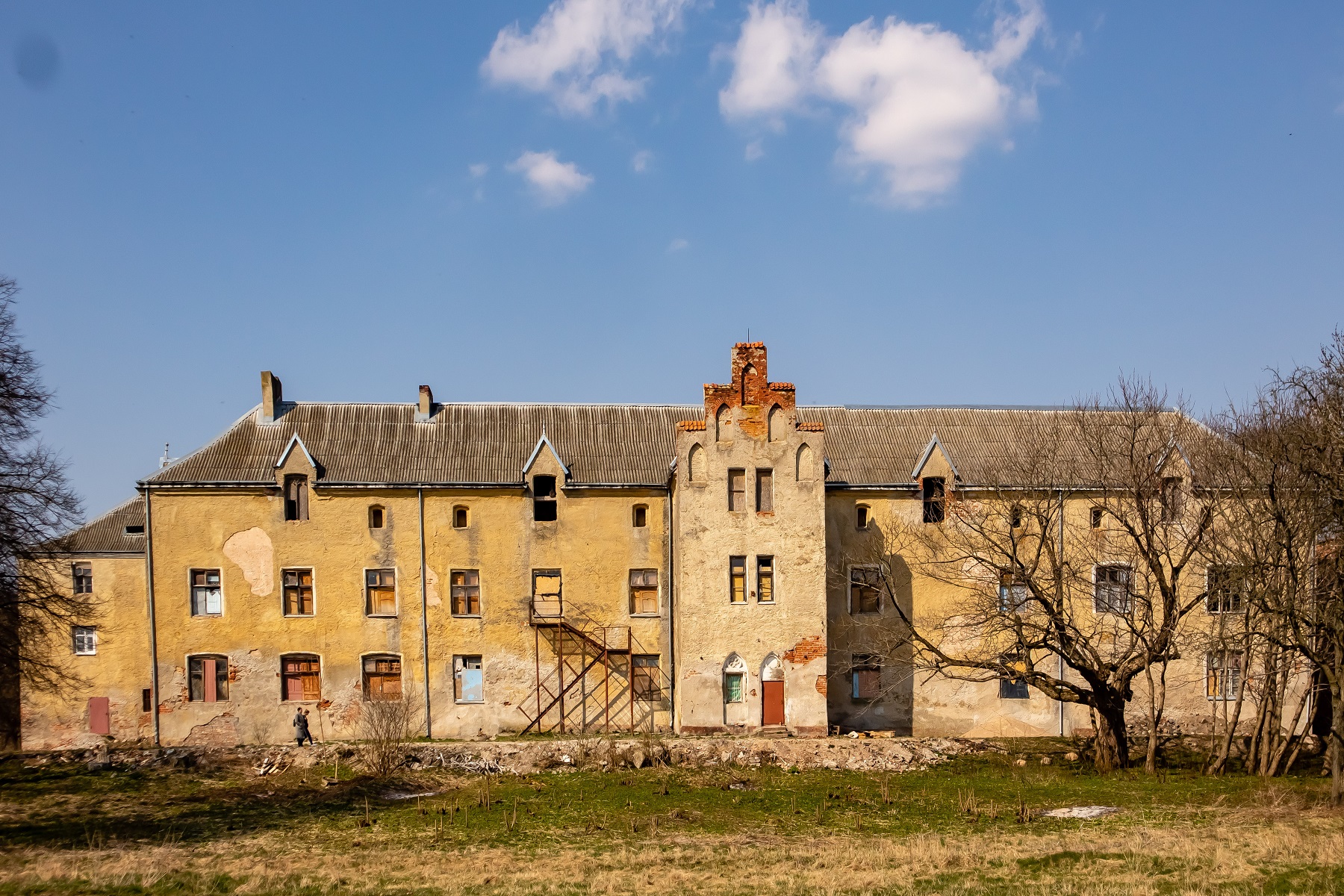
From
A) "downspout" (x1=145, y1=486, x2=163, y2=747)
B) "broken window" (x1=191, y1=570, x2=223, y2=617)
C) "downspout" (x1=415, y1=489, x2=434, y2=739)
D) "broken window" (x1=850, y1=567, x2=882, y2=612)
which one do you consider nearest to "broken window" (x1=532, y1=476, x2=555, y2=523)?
"downspout" (x1=415, y1=489, x2=434, y2=739)

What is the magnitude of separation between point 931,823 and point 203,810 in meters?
17.1

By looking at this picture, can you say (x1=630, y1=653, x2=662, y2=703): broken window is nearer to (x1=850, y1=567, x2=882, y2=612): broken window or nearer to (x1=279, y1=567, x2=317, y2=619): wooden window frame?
(x1=850, y1=567, x2=882, y2=612): broken window

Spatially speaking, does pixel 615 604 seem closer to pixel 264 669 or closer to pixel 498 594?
pixel 498 594

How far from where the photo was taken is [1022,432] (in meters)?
37.8

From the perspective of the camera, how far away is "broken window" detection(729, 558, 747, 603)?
33.1 m

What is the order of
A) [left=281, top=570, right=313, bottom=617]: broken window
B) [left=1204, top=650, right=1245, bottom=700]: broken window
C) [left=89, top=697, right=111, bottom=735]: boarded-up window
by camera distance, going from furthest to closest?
[left=89, top=697, right=111, bottom=735]: boarded-up window < [left=281, top=570, right=313, bottom=617]: broken window < [left=1204, top=650, right=1245, bottom=700]: broken window

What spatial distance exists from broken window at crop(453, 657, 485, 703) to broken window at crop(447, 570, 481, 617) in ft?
5.40

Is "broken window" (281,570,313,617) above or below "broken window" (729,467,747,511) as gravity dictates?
below

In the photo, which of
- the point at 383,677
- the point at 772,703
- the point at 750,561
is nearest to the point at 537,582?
the point at 383,677

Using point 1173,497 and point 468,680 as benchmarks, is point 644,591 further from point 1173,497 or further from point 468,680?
point 1173,497

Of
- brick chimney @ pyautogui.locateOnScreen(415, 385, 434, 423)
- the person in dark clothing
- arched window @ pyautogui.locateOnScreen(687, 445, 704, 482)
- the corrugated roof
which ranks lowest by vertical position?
the person in dark clothing

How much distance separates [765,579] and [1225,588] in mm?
13092

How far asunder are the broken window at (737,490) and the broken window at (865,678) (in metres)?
6.65

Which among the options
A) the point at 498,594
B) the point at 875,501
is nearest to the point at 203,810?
the point at 498,594
